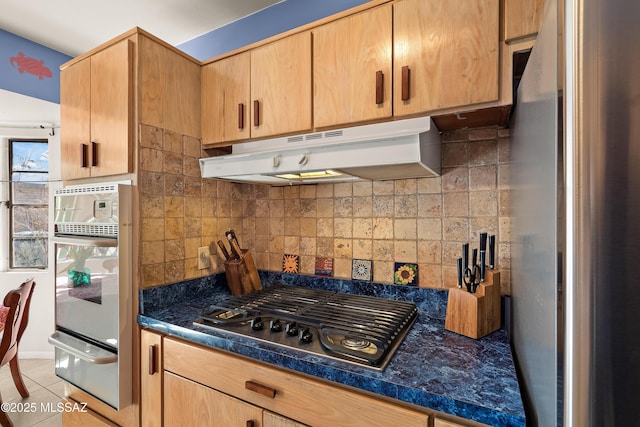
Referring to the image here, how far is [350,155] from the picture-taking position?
1101 mm

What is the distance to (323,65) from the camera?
4.20 ft

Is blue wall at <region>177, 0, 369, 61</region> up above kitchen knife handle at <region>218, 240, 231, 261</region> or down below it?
above

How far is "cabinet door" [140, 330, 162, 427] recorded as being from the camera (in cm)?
129

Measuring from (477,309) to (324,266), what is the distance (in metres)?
0.80

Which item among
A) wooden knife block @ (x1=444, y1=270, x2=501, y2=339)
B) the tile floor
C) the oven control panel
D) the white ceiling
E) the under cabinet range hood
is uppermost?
the white ceiling

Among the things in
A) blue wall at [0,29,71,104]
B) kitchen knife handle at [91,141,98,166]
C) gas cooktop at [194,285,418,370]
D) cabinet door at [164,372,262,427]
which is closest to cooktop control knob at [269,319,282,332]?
gas cooktop at [194,285,418,370]

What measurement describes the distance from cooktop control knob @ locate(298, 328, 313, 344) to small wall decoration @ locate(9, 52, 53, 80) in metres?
2.89

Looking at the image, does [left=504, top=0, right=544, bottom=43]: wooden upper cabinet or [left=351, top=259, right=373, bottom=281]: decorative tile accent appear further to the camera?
[left=351, top=259, right=373, bottom=281]: decorative tile accent

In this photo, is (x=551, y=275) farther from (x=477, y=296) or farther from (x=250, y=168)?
(x=250, y=168)

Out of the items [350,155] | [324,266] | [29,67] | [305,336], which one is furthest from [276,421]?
[29,67]

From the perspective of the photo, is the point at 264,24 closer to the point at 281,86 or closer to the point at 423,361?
the point at 281,86

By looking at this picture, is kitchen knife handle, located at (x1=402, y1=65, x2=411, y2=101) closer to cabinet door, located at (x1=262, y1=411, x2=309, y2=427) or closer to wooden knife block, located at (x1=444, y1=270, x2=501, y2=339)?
wooden knife block, located at (x1=444, y1=270, x2=501, y2=339)

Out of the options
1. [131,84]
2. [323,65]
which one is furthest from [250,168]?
[131,84]

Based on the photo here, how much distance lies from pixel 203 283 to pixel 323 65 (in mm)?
1275
